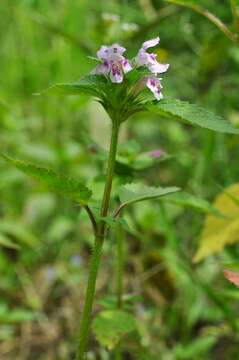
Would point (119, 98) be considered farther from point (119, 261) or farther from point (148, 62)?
point (119, 261)

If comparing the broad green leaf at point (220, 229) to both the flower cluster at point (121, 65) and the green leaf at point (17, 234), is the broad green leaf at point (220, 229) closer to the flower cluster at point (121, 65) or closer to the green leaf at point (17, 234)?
the flower cluster at point (121, 65)

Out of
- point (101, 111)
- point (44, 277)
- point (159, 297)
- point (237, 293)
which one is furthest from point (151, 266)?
point (101, 111)

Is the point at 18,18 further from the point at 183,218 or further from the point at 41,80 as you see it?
the point at 183,218

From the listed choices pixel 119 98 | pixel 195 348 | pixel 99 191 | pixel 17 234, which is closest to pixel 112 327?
pixel 99 191

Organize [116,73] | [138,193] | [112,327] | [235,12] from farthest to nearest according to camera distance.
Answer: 1. [112,327]
2. [235,12]
3. [138,193]
4. [116,73]

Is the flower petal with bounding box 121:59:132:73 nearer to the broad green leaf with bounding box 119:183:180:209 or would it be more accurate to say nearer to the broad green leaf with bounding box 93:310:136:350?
the broad green leaf with bounding box 119:183:180:209
